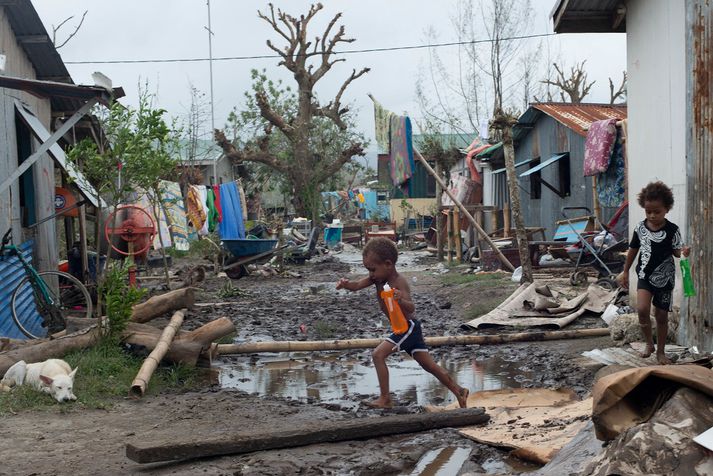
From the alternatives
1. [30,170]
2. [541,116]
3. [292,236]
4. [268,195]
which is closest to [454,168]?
[292,236]

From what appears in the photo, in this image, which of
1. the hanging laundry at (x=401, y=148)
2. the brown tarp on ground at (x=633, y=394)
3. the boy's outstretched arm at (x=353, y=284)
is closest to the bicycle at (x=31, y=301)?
the boy's outstretched arm at (x=353, y=284)

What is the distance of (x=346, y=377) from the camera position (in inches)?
287

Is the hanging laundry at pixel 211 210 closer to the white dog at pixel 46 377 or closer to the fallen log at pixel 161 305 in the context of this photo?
the fallen log at pixel 161 305

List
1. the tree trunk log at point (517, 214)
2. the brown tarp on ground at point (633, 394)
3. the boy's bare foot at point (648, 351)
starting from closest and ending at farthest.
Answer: the brown tarp on ground at point (633, 394)
the boy's bare foot at point (648, 351)
the tree trunk log at point (517, 214)

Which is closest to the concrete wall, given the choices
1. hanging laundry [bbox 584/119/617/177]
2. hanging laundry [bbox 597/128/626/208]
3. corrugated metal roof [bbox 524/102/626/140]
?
hanging laundry [bbox 584/119/617/177]

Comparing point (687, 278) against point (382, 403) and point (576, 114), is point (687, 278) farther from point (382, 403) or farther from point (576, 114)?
point (576, 114)

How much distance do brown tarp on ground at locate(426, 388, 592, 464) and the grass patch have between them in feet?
8.13

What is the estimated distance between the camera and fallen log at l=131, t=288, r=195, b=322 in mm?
8680

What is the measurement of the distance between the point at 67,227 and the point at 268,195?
3598 centimetres

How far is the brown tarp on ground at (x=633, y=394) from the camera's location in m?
3.43

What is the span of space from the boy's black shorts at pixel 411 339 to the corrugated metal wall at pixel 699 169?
7.81ft

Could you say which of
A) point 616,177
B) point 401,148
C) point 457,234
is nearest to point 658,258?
point 401,148

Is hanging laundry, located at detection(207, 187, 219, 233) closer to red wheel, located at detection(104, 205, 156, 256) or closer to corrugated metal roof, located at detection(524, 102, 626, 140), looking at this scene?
corrugated metal roof, located at detection(524, 102, 626, 140)

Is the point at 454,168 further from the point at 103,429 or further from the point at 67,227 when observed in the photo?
the point at 103,429
